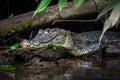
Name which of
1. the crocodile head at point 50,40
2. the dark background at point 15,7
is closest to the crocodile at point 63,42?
the crocodile head at point 50,40

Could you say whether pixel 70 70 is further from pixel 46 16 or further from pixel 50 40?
pixel 46 16

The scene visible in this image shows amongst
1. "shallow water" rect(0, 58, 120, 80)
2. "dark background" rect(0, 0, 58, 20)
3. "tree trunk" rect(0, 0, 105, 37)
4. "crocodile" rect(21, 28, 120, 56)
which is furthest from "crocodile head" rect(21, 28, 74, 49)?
"dark background" rect(0, 0, 58, 20)

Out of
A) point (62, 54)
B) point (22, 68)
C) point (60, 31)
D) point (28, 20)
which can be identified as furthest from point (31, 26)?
point (22, 68)

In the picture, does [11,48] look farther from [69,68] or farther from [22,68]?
[69,68]

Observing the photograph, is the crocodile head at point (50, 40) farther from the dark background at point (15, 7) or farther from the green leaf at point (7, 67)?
the dark background at point (15, 7)

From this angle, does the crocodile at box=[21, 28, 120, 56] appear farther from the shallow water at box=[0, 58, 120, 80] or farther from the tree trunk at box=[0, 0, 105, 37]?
the shallow water at box=[0, 58, 120, 80]

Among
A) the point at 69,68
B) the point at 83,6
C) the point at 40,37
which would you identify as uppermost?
the point at 83,6
